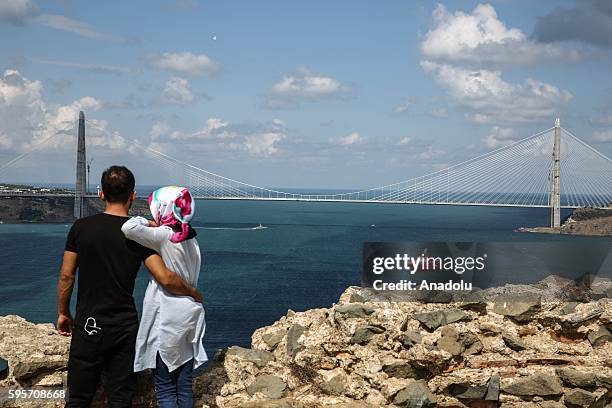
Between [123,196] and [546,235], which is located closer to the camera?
[123,196]

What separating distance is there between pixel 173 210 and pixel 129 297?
1.57ft

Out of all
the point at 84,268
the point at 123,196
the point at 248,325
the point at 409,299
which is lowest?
the point at 248,325

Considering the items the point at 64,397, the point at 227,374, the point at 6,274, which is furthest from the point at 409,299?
the point at 6,274

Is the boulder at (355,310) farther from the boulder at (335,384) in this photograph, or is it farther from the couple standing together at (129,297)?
the couple standing together at (129,297)

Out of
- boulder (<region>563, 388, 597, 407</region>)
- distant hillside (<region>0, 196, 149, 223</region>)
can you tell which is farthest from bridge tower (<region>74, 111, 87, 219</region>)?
boulder (<region>563, 388, 597, 407</region>)

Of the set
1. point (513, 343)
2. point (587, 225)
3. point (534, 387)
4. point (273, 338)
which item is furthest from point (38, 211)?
point (534, 387)

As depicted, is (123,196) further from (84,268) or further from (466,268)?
(466,268)

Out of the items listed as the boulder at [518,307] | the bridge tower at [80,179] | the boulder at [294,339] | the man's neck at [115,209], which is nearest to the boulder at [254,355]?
the boulder at [294,339]

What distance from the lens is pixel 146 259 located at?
3029 millimetres

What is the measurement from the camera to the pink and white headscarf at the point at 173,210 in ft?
10.1

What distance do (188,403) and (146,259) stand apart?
781 millimetres

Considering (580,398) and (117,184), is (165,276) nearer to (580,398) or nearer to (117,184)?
(117,184)

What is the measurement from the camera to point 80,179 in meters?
60.8

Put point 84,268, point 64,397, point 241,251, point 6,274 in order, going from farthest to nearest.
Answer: point 241,251
point 6,274
point 64,397
point 84,268
